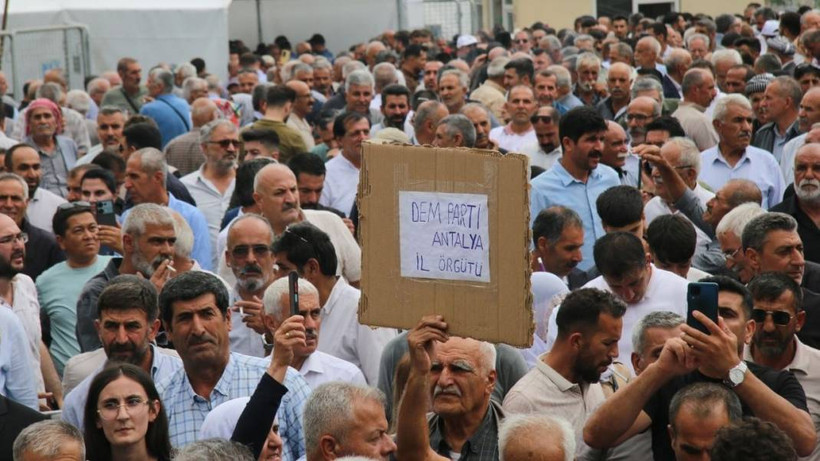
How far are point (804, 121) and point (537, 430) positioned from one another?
753 cm

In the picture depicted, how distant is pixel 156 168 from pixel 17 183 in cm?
88

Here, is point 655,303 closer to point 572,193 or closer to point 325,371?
point 325,371

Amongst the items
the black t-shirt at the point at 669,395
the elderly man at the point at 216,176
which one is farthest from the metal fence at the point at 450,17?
the black t-shirt at the point at 669,395

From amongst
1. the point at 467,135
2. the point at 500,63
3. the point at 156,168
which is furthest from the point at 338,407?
the point at 500,63

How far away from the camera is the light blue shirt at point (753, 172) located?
1107 cm

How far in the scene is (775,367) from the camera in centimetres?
637

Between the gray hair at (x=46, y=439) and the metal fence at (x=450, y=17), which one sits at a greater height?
the metal fence at (x=450, y=17)

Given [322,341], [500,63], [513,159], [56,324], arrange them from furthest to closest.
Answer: [500,63]
[56,324]
[322,341]
[513,159]

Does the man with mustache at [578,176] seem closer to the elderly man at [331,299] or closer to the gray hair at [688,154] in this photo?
the gray hair at [688,154]

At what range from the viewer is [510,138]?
43.9 ft

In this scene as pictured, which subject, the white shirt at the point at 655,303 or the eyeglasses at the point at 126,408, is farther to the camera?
the white shirt at the point at 655,303

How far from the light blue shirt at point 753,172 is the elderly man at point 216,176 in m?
3.46

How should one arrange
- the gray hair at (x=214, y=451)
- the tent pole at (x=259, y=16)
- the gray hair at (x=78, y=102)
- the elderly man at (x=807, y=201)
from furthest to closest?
the tent pole at (x=259, y=16), the gray hair at (x=78, y=102), the elderly man at (x=807, y=201), the gray hair at (x=214, y=451)

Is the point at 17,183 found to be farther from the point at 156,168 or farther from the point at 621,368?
the point at 621,368
